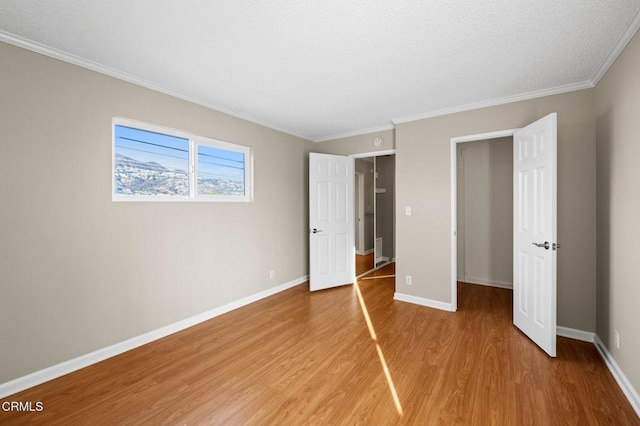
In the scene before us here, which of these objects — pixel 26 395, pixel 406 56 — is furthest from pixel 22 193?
pixel 406 56

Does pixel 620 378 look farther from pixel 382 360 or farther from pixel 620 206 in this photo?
pixel 382 360

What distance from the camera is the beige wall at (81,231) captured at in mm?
1951

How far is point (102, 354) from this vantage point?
2.35m

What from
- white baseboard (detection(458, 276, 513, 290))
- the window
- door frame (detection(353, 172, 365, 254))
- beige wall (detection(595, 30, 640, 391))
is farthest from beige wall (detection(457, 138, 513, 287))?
the window

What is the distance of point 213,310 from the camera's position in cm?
324

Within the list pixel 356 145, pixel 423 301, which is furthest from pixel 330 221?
pixel 423 301

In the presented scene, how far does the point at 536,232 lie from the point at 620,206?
1.91 feet

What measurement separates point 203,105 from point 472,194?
4.22m

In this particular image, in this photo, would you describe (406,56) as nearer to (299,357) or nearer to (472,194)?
(299,357)

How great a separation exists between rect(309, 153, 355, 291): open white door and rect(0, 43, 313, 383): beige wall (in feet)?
4.70

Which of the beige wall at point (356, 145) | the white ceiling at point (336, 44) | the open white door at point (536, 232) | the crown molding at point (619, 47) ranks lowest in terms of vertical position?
the open white door at point (536, 232)

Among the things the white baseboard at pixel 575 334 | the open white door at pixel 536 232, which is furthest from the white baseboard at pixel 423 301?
the white baseboard at pixel 575 334

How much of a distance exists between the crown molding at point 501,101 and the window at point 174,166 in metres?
2.26

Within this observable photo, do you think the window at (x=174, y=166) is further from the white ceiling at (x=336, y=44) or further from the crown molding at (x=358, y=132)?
the crown molding at (x=358, y=132)
